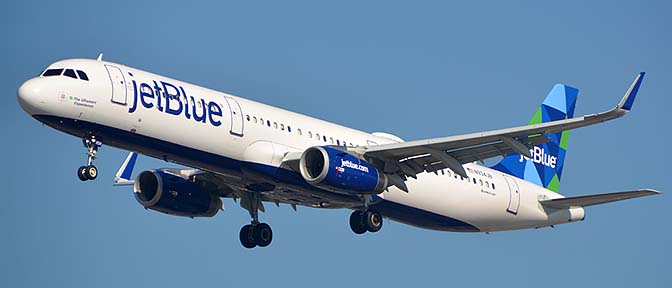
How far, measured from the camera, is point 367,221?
155 ft

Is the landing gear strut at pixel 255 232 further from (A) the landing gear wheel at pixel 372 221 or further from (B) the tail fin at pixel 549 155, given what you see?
(B) the tail fin at pixel 549 155

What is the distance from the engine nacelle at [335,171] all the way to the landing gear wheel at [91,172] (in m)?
6.81

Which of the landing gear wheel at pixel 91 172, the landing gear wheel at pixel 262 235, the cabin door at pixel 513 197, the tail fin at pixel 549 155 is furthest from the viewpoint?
the tail fin at pixel 549 155

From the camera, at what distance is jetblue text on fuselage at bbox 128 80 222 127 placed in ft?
137

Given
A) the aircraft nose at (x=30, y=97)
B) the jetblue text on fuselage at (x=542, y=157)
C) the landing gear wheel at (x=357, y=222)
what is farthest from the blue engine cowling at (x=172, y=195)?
the jetblue text on fuselage at (x=542, y=157)

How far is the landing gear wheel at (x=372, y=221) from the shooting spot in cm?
4734

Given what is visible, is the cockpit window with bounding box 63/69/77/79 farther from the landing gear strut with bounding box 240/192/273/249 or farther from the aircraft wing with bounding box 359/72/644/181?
the aircraft wing with bounding box 359/72/644/181

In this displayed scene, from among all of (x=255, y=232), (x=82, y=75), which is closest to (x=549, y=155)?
(x=255, y=232)

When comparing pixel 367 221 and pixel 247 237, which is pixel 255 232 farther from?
pixel 367 221

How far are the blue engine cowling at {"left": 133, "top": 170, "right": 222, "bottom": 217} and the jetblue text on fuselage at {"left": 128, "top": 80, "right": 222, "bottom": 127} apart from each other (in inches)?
255

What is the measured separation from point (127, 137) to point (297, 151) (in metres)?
6.17

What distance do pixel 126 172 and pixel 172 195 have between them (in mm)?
3230

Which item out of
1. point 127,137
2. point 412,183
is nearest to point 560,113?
point 412,183

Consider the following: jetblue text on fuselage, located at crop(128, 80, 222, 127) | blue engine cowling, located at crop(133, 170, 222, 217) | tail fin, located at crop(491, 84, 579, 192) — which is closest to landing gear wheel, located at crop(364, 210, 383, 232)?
blue engine cowling, located at crop(133, 170, 222, 217)
